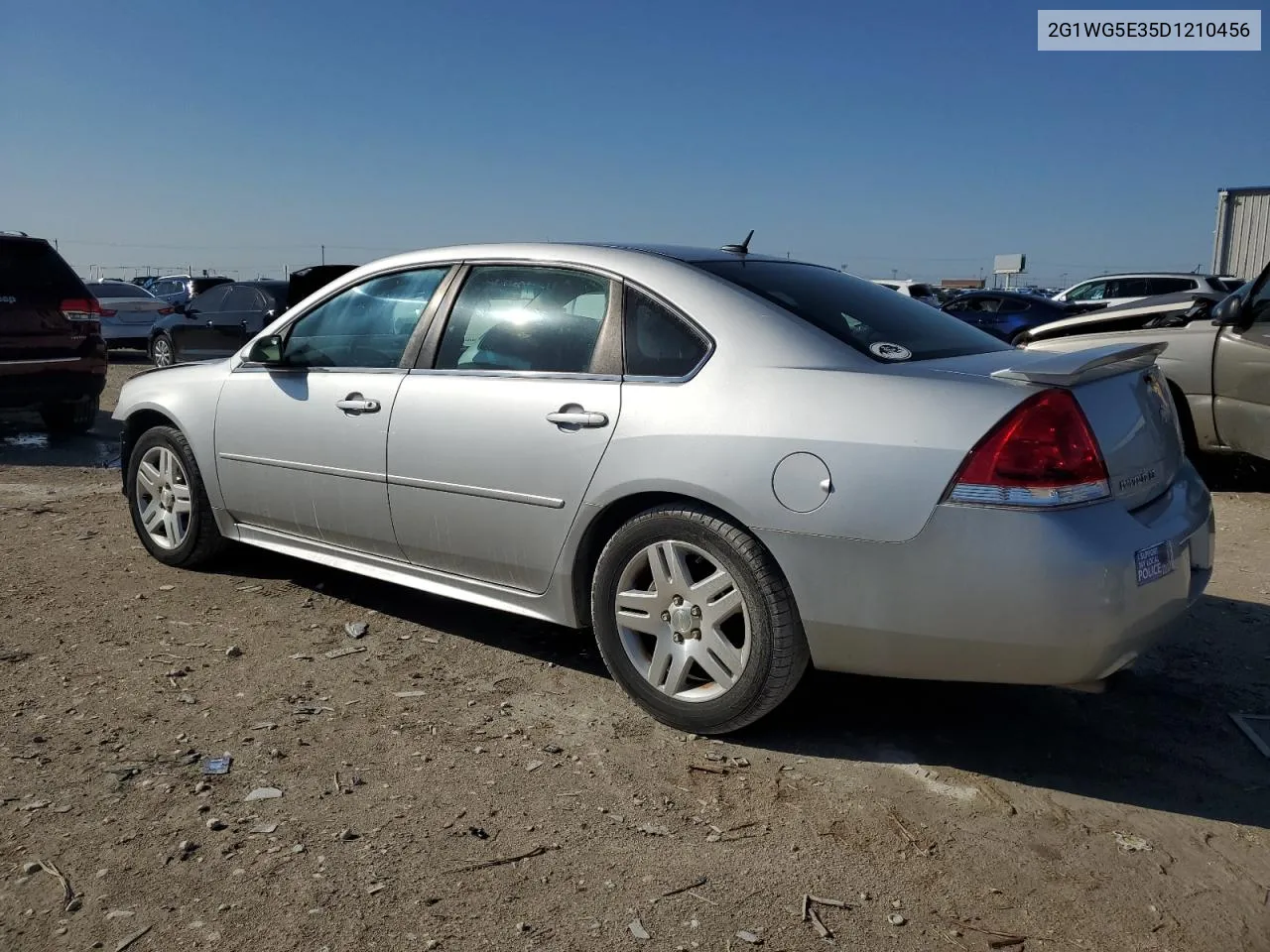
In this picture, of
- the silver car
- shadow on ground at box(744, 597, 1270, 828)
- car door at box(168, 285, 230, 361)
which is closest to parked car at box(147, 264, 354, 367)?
car door at box(168, 285, 230, 361)

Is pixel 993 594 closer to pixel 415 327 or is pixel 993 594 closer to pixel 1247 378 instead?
pixel 415 327

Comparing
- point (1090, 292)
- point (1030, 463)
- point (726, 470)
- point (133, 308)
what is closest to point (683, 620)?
point (726, 470)

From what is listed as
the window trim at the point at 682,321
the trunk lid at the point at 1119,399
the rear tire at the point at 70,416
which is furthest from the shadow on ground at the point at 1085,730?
the rear tire at the point at 70,416

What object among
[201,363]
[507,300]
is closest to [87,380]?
[201,363]

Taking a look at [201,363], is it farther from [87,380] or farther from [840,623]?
[87,380]

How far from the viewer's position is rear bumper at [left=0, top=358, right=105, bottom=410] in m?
8.98

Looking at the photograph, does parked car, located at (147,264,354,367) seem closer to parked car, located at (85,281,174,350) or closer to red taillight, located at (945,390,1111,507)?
parked car, located at (85,281,174,350)

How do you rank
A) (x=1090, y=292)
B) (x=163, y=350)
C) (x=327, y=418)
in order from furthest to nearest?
(x=1090, y=292), (x=163, y=350), (x=327, y=418)

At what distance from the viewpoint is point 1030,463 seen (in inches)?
112

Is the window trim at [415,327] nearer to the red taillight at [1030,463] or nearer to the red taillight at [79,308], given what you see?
the red taillight at [1030,463]

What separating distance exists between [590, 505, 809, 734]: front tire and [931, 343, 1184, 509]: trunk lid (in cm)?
82

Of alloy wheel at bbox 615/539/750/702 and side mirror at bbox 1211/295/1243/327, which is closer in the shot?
alloy wheel at bbox 615/539/750/702

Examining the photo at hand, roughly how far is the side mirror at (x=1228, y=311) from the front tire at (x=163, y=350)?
1421 centimetres

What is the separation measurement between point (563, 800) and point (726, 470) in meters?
1.03
